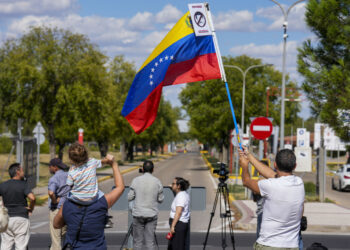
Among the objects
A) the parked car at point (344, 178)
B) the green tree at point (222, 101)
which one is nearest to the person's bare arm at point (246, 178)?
the parked car at point (344, 178)

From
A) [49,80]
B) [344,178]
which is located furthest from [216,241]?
[49,80]

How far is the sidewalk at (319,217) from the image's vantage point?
1529 cm

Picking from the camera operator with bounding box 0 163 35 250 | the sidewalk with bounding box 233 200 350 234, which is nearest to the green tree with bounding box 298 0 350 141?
the sidewalk with bounding box 233 200 350 234

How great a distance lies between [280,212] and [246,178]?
0.43 meters

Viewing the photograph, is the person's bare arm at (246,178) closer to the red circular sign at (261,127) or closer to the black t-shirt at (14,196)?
the black t-shirt at (14,196)

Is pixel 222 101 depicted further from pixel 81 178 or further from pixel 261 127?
pixel 81 178

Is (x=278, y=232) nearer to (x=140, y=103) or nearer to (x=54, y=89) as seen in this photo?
(x=140, y=103)

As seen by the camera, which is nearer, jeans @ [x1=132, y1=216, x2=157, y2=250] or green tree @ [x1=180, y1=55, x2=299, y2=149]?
jeans @ [x1=132, y1=216, x2=157, y2=250]

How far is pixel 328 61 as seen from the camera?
17391 millimetres

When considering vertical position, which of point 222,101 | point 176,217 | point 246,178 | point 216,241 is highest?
point 222,101

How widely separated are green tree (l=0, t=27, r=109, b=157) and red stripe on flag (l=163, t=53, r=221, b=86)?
2766 centimetres

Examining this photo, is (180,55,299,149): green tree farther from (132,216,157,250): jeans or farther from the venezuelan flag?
(132,216,157,250): jeans

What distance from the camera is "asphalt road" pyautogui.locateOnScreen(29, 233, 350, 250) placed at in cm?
1230

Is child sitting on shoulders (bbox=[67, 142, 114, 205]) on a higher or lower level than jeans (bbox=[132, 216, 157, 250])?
higher
